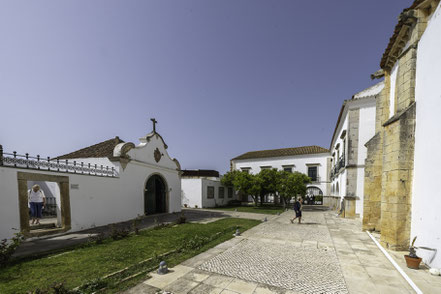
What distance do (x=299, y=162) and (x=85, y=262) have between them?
26345 mm

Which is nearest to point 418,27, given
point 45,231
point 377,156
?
point 377,156

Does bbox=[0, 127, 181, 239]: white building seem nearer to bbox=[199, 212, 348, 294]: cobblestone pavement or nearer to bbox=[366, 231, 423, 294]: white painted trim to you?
bbox=[199, 212, 348, 294]: cobblestone pavement

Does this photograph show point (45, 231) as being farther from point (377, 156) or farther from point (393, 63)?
point (393, 63)

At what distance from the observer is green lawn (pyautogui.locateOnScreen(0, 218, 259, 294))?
12.6 feet

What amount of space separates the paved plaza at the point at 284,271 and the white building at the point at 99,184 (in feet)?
19.1

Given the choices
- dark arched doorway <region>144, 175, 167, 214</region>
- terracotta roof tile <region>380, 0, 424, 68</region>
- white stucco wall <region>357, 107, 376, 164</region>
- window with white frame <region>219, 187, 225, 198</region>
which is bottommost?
window with white frame <region>219, 187, 225, 198</region>

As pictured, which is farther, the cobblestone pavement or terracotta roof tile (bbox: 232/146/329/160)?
terracotta roof tile (bbox: 232/146/329/160)

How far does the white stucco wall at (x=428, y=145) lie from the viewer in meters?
4.25

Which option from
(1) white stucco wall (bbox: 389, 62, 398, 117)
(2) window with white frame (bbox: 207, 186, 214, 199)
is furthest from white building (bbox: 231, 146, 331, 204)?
(1) white stucco wall (bbox: 389, 62, 398, 117)

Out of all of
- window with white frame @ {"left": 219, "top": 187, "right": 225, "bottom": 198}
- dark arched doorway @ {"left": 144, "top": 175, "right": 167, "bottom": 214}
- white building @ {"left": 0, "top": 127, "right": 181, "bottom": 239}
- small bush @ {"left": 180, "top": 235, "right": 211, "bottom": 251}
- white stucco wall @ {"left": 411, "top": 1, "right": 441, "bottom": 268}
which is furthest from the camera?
window with white frame @ {"left": 219, "top": 187, "right": 225, "bottom": 198}

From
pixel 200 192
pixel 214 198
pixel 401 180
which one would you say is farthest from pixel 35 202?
pixel 214 198

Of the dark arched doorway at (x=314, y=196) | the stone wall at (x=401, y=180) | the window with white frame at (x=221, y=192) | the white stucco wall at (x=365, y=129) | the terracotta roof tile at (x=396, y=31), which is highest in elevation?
the terracotta roof tile at (x=396, y=31)

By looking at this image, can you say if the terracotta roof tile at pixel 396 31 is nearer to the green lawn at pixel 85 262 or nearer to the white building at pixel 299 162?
the green lawn at pixel 85 262

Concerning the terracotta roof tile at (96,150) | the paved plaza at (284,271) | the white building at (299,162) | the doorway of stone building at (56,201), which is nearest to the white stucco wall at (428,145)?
the paved plaza at (284,271)
